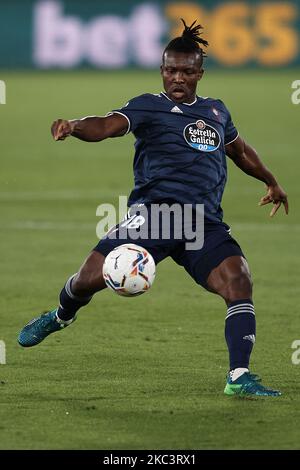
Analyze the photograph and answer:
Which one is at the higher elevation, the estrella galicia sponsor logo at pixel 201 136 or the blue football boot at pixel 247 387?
the estrella galicia sponsor logo at pixel 201 136

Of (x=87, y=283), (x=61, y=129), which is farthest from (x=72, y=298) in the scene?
(x=61, y=129)

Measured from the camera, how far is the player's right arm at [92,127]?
7.19 metres

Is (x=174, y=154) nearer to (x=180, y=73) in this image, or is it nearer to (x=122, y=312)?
(x=180, y=73)

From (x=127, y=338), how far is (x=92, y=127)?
2406mm

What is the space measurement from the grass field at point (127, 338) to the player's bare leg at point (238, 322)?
0.10 metres

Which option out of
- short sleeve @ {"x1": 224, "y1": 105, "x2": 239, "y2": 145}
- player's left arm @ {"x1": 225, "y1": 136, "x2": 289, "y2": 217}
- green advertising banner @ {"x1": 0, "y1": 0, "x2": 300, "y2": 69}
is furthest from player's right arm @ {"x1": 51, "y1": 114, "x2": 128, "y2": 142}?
green advertising banner @ {"x1": 0, "y1": 0, "x2": 300, "y2": 69}

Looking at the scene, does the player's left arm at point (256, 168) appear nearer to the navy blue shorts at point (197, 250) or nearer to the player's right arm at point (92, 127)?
the navy blue shorts at point (197, 250)

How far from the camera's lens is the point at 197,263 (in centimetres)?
788

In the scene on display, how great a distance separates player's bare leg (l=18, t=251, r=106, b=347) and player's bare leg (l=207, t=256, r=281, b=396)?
71 centimetres

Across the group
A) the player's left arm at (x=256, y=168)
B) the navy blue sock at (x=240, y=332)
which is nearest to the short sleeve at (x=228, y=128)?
the player's left arm at (x=256, y=168)

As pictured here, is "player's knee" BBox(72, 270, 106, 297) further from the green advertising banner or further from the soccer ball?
the green advertising banner

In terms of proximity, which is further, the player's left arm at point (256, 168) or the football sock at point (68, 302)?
the player's left arm at point (256, 168)
